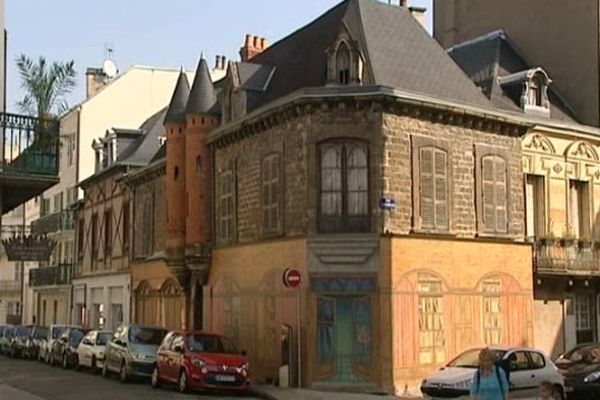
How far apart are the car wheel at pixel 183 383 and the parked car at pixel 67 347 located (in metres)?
10.9

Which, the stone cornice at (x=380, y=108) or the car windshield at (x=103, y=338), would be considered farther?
the car windshield at (x=103, y=338)

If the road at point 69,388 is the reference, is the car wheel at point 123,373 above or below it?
above

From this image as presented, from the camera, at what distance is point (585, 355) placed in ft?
77.0

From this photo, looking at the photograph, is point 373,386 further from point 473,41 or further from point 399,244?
point 473,41

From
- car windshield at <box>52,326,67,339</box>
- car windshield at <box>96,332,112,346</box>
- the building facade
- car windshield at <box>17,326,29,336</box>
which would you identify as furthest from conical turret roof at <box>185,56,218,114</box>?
car windshield at <box>17,326,29,336</box>

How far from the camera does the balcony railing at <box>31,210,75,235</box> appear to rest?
54219 millimetres

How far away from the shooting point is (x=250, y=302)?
28.6 m

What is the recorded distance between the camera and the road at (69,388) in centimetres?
2319

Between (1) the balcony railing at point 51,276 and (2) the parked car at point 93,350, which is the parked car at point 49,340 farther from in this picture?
(1) the balcony railing at point 51,276

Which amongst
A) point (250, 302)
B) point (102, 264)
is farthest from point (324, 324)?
point (102, 264)

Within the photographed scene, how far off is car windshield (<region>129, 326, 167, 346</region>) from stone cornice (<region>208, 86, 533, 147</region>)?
6549 millimetres

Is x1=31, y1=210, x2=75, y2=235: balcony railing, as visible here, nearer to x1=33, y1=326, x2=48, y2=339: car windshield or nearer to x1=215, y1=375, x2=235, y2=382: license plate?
x1=33, y1=326, x2=48, y2=339: car windshield

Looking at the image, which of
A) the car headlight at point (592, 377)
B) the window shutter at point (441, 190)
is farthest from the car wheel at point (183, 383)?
the car headlight at point (592, 377)

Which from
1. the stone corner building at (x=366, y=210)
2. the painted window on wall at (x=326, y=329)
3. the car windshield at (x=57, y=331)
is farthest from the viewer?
the car windshield at (x=57, y=331)
